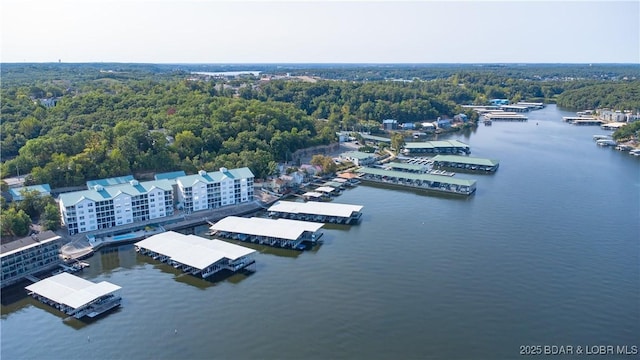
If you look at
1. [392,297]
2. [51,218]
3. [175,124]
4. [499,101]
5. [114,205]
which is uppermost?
[175,124]

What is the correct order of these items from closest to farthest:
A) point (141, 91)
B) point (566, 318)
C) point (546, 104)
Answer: point (566, 318), point (141, 91), point (546, 104)

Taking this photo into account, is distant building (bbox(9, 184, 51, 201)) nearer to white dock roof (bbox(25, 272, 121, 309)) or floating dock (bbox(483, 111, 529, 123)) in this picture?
white dock roof (bbox(25, 272, 121, 309))

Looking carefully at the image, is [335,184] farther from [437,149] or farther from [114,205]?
[437,149]

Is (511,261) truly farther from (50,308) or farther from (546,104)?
(546,104)

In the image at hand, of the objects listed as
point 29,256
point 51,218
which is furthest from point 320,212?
point 29,256

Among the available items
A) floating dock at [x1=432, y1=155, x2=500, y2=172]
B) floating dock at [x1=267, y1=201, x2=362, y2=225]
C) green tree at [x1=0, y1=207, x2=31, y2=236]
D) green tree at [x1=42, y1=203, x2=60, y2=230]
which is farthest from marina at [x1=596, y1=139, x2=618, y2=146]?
green tree at [x1=0, y1=207, x2=31, y2=236]

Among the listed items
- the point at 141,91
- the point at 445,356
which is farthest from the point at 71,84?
the point at 445,356
